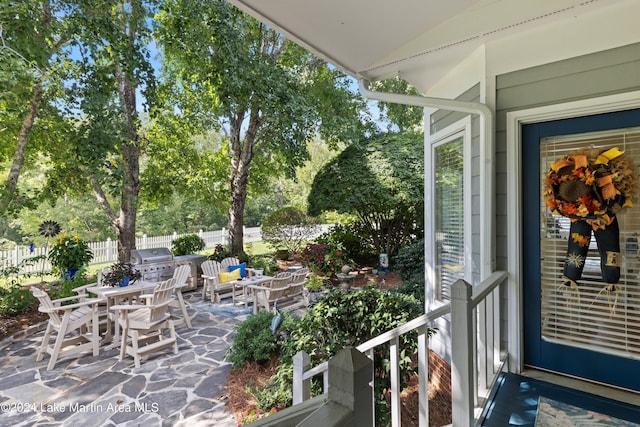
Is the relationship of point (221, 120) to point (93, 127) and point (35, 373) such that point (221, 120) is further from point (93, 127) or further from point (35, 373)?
point (35, 373)

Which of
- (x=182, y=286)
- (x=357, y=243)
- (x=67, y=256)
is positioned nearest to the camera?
(x=182, y=286)

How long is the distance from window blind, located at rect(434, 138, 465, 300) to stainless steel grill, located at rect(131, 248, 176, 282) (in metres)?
6.54

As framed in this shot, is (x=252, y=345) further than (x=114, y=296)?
No

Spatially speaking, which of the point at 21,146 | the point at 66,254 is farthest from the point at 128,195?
the point at 21,146

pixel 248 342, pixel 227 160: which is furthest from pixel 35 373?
pixel 227 160

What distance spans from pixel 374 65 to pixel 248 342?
358 centimetres

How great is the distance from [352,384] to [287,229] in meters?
11.4

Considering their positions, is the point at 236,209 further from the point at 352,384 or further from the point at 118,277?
the point at 352,384

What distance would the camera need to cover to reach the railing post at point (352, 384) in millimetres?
794

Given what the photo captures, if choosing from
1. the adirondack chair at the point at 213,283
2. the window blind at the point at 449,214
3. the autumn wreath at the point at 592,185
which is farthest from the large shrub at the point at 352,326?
the adirondack chair at the point at 213,283

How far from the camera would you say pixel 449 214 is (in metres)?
3.50

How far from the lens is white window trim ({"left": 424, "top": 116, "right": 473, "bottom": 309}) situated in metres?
2.92

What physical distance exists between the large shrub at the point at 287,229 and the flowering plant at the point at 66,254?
233 inches

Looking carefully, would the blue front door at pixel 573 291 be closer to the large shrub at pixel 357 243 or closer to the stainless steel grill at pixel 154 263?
the stainless steel grill at pixel 154 263
